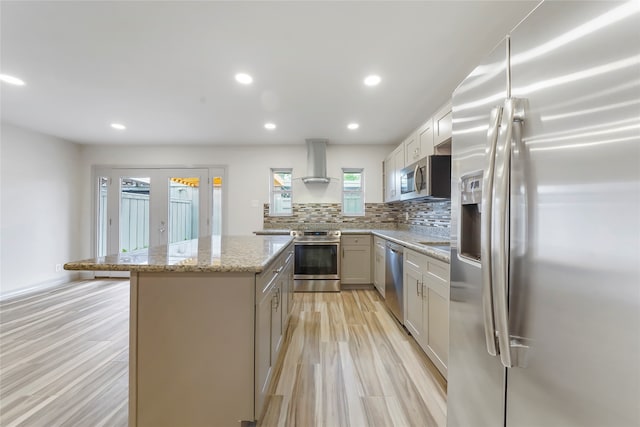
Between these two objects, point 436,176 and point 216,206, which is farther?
point 216,206

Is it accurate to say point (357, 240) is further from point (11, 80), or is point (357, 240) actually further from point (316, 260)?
point (11, 80)

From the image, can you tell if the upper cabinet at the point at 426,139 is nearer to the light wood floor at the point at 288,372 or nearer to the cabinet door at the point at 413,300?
the cabinet door at the point at 413,300

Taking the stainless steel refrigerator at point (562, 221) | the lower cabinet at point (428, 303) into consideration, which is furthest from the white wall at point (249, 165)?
the stainless steel refrigerator at point (562, 221)

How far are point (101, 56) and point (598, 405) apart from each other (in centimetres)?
333

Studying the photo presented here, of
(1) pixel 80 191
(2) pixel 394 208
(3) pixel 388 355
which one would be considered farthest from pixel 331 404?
(1) pixel 80 191

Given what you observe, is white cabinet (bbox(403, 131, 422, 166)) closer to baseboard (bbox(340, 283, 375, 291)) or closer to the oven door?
the oven door

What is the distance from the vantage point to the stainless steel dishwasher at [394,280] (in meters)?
2.63

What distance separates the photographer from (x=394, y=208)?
4750mm

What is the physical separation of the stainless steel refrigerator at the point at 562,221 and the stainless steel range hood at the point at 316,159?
3.57 metres

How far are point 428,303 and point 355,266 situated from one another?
6.91 ft

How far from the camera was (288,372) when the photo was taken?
1929mm

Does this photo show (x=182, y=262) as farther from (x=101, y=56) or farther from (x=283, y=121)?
(x=283, y=121)

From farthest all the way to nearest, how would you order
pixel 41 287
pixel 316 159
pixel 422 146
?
pixel 316 159, pixel 41 287, pixel 422 146

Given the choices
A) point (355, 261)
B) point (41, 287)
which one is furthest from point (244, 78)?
point (41, 287)
